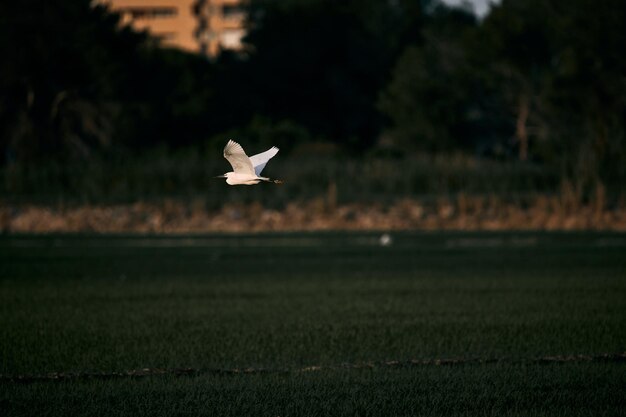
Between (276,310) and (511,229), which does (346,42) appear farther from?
(276,310)

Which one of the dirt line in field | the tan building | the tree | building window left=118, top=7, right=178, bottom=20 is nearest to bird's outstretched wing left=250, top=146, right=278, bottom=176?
the dirt line in field

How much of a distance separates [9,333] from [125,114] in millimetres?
33097

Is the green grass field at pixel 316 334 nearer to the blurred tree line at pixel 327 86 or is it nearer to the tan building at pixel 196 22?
the blurred tree line at pixel 327 86

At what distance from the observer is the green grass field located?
7.59m

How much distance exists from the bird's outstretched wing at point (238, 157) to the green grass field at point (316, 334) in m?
1.63

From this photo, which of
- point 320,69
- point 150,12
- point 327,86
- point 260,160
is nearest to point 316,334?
point 260,160

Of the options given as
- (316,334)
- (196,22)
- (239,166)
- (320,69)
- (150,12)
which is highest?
(150,12)

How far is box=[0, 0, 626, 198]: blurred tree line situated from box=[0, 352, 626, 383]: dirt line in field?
76.8 feet

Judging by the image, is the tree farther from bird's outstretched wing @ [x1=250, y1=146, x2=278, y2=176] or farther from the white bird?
the white bird

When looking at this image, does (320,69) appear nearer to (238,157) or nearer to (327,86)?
(327,86)

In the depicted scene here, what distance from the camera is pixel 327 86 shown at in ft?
162

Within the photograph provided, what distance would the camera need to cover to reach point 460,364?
8891 millimetres

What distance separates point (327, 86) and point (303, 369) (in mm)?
41162

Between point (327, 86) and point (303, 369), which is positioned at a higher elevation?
point (327, 86)
